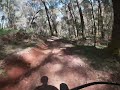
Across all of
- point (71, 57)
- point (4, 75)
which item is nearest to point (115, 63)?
point (71, 57)

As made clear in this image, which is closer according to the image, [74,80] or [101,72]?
[74,80]

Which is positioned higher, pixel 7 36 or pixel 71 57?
pixel 7 36

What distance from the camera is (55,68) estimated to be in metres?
7.57

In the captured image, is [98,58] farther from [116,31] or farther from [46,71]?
[46,71]

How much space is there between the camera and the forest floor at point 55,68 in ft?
22.6

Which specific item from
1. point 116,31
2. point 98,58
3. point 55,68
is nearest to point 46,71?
point 55,68

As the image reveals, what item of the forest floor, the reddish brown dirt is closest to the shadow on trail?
the forest floor

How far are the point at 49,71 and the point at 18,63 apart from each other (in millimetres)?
1182

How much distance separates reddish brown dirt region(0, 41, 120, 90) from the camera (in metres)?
6.81

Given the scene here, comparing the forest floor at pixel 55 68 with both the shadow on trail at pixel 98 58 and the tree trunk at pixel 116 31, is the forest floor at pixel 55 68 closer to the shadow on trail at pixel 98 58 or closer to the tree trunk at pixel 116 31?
the shadow on trail at pixel 98 58

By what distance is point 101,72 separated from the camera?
305 inches

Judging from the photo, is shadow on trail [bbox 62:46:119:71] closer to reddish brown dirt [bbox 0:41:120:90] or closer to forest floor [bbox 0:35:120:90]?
forest floor [bbox 0:35:120:90]

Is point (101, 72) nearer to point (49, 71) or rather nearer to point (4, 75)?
point (49, 71)

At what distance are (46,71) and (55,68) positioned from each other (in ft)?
1.20
